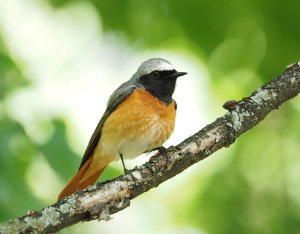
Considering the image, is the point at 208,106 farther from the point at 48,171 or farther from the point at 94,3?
the point at 48,171

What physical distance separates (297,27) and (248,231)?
7.65 feet

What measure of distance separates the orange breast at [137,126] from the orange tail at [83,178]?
0.30 meters

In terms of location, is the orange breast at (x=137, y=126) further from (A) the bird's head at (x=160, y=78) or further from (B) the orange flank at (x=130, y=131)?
(A) the bird's head at (x=160, y=78)

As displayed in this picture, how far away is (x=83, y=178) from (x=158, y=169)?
183 centimetres

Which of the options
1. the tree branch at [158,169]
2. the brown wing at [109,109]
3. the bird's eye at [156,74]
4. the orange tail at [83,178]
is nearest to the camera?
the tree branch at [158,169]

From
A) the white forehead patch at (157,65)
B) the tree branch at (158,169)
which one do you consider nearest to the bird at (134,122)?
the white forehead patch at (157,65)

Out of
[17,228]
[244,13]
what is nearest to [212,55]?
[244,13]

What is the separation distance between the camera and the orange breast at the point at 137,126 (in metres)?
5.92

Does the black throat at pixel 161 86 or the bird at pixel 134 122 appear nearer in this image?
the bird at pixel 134 122

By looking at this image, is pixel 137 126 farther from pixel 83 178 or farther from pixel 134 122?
pixel 83 178

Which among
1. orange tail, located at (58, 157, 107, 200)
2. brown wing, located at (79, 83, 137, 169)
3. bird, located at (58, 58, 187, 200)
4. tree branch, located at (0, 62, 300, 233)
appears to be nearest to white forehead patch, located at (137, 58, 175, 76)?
bird, located at (58, 58, 187, 200)

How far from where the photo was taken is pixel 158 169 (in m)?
4.58

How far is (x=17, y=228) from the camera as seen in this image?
3549 millimetres

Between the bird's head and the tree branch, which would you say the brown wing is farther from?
the tree branch
